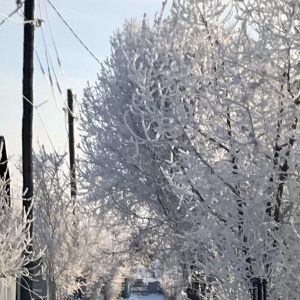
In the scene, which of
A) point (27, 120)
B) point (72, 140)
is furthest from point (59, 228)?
point (27, 120)

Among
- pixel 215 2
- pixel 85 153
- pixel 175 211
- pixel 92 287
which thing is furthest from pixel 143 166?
pixel 92 287

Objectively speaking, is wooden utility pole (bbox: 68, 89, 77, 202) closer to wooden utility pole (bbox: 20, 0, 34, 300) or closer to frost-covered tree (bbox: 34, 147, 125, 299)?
frost-covered tree (bbox: 34, 147, 125, 299)

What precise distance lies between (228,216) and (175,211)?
9078 millimetres

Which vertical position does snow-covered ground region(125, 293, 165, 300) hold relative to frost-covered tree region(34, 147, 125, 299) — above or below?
below

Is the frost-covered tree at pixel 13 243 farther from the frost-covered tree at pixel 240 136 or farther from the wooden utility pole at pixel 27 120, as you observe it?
the frost-covered tree at pixel 240 136

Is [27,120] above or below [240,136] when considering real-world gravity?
above

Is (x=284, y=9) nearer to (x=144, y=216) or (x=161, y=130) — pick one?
(x=161, y=130)

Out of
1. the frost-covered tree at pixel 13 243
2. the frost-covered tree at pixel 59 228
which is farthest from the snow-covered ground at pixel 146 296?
the frost-covered tree at pixel 13 243

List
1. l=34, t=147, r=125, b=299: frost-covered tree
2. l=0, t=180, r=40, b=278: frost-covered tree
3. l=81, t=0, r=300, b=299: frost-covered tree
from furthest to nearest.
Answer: l=34, t=147, r=125, b=299: frost-covered tree < l=0, t=180, r=40, b=278: frost-covered tree < l=81, t=0, r=300, b=299: frost-covered tree

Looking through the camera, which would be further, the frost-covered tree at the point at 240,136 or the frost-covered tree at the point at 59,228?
the frost-covered tree at the point at 59,228

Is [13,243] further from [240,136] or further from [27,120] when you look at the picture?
[240,136]

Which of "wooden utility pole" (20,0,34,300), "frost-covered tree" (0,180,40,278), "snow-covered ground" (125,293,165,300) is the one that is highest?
"wooden utility pole" (20,0,34,300)

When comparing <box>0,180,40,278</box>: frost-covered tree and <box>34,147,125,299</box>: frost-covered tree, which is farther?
<box>34,147,125,299</box>: frost-covered tree

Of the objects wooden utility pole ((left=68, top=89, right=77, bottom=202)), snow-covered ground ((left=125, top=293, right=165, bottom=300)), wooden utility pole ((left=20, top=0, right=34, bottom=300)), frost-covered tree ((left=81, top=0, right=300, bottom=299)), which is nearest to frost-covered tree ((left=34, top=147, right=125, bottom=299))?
wooden utility pole ((left=68, top=89, right=77, bottom=202))
